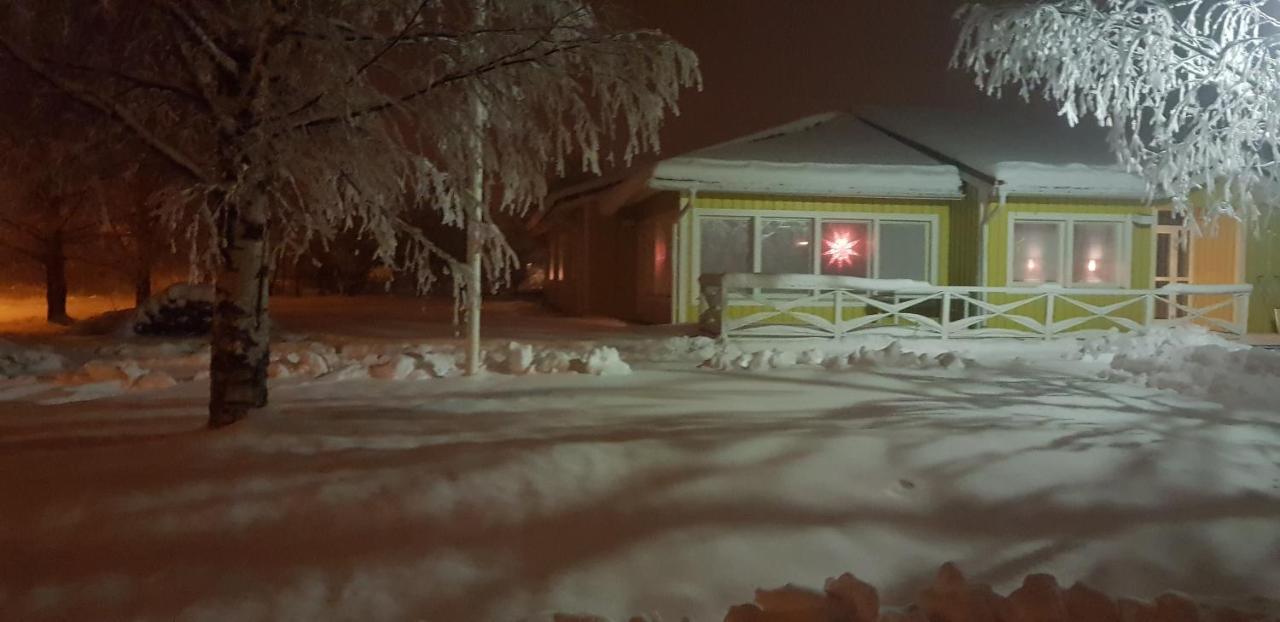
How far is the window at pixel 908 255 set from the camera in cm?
1828

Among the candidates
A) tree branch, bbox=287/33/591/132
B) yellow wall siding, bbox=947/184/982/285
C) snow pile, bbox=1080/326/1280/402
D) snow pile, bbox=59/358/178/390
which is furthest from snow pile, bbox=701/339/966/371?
yellow wall siding, bbox=947/184/982/285

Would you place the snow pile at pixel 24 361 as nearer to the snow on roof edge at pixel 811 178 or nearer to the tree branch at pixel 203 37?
the tree branch at pixel 203 37

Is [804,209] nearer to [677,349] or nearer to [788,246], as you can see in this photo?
[788,246]

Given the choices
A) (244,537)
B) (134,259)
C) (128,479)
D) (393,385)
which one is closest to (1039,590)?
(244,537)

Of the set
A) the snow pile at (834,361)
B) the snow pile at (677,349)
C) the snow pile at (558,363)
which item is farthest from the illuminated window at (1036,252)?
the snow pile at (558,363)

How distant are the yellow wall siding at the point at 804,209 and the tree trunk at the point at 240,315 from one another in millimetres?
10938

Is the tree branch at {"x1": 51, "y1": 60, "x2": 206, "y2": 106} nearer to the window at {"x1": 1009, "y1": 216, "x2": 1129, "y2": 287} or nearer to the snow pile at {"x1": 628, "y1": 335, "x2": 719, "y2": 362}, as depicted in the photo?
the snow pile at {"x1": 628, "y1": 335, "x2": 719, "y2": 362}

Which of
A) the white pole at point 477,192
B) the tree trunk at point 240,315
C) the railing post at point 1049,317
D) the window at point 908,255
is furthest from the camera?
the window at point 908,255

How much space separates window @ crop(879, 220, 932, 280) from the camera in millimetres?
18281

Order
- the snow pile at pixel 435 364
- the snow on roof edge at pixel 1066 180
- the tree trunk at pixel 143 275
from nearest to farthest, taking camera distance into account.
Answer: the snow pile at pixel 435 364 < the snow on roof edge at pixel 1066 180 < the tree trunk at pixel 143 275

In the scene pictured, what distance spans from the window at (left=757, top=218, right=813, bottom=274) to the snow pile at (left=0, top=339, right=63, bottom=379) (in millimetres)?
11655

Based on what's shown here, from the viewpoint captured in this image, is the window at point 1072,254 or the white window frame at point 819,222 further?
A: the window at point 1072,254

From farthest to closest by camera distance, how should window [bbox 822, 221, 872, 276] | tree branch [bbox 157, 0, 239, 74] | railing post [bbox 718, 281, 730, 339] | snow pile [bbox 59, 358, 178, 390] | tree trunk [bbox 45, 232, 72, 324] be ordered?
tree trunk [bbox 45, 232, 72, 324], window [bbox 822, 221, 872, 276], railing post [bbox 718, 281, 730, 339], snow pile [bbox 59, 358, 178, 390], tree branch [bbox 157, 0, 239, 74]

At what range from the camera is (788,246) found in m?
18.1
